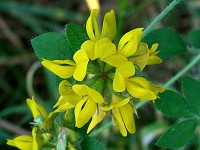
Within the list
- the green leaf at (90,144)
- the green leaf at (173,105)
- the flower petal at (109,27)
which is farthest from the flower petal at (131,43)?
the green leaf at (90,144)

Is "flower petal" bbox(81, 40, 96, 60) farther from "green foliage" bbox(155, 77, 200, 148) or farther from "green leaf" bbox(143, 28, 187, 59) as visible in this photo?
"green leaf" bbox(143, 28, 187, 59)

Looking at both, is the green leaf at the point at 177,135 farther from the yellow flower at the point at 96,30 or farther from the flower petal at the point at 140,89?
the yellow flower at the point at 96,30

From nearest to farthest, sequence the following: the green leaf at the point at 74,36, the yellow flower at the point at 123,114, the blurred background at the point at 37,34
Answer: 1. the yellow flower at the point at 123,114
2. the green leaf at the point at 74,36
3. the blurred background at the point at 37,34

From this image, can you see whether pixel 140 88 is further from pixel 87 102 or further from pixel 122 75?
pixel 87 102

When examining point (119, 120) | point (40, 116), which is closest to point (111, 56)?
point (119, 120)

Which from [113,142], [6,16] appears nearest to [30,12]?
[6,16]
